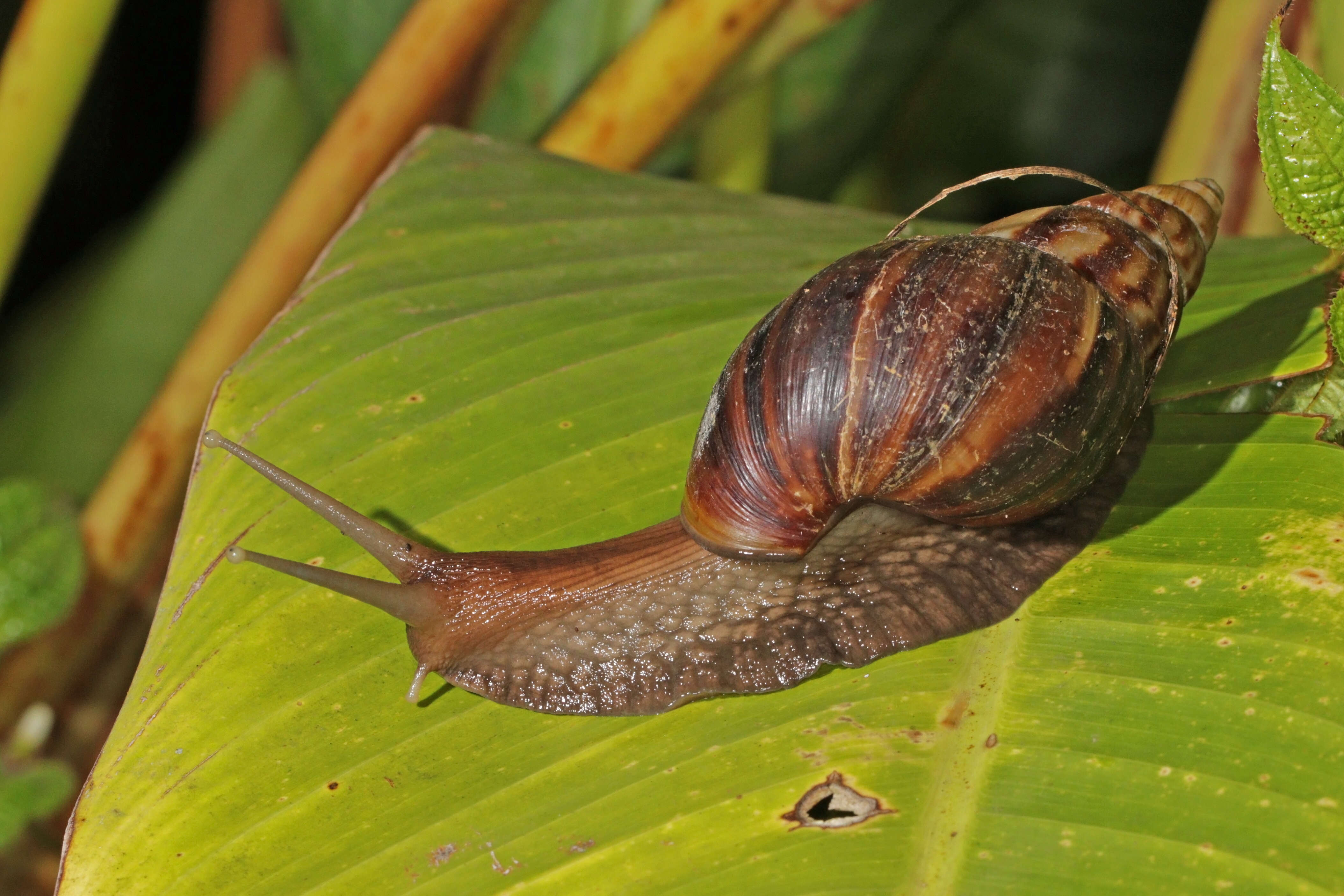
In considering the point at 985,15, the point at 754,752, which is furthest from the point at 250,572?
the point at 985,15

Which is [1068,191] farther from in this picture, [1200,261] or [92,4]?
[92,4]

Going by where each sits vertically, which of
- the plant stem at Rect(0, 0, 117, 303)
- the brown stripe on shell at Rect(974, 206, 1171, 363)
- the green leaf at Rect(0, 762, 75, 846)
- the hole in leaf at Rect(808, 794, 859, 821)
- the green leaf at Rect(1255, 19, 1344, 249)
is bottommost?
the green leaf at Rect(0, 762, 75, 846)

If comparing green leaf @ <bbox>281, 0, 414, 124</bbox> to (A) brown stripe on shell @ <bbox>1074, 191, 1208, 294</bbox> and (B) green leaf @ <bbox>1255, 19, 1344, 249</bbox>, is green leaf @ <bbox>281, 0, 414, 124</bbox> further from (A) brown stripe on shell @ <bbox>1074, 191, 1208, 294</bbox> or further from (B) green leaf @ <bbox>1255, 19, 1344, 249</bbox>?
(B) green leaf @ <bbox>1255, 19, 1344, 249</bbox>

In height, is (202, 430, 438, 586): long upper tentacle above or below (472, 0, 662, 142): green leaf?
below

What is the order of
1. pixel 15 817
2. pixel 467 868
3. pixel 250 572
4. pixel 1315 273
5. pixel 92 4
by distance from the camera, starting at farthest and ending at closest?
1. pixel 92 4
2. pixel 15 817
3. pixel 1315 273
4. pixel 250 572
5. pixel 467 868

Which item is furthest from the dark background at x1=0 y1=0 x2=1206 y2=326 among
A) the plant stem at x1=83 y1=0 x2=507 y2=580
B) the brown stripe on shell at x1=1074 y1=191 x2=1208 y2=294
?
the brown stripe on shell at x1=1074 y1=191 x2=1208 y2=294

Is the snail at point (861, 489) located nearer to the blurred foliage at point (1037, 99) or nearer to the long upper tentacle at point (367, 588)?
the long upper tentacle at point (367, 588)
